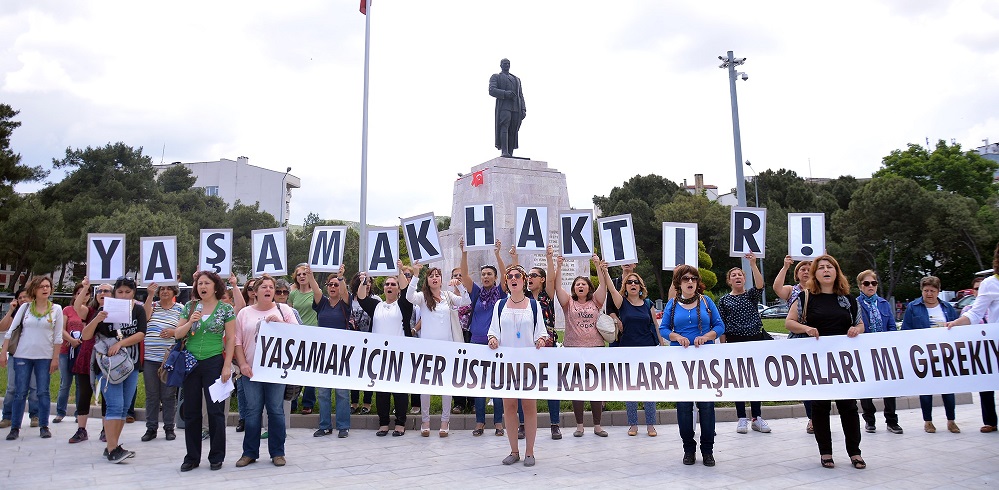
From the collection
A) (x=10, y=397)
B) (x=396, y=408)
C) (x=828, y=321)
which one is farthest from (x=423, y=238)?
(x=10, y=397)

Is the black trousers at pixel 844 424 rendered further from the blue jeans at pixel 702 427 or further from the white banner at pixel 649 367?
the blue jeans at pixel 702 427

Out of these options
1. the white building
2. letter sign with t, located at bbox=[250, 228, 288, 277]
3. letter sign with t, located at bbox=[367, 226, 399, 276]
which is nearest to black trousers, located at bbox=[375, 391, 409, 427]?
letter sign with t, located at bbox=[367, 226, 399, 276]

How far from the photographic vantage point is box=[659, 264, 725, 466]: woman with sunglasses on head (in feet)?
20.3

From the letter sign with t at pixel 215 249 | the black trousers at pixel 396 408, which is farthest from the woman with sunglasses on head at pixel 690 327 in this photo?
the letter sign with t at pixel 215 249

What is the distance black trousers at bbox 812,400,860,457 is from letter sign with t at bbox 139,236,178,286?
6842 millimetres

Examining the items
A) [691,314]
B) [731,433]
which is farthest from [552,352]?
[731,433]

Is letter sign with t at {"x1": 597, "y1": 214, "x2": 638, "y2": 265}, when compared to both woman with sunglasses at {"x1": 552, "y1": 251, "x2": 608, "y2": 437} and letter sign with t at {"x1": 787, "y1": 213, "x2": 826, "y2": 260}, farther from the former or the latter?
letter sign with t at {"x1": 787, "y1": 213, "x2": 826, "y2": 260}

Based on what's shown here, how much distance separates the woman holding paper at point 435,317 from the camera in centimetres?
773

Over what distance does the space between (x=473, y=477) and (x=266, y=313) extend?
243 centimetres

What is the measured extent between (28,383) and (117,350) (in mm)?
2048

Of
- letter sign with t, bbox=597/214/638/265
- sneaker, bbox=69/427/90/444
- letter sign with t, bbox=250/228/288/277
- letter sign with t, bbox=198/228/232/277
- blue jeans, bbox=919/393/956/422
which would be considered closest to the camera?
sneaker, bbox=69/427/90/444

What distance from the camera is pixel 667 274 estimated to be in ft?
155

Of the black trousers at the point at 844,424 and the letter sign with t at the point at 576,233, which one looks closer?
the black trousers at the point at 844,424

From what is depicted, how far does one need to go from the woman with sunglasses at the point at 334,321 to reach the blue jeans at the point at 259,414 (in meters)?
1.41
